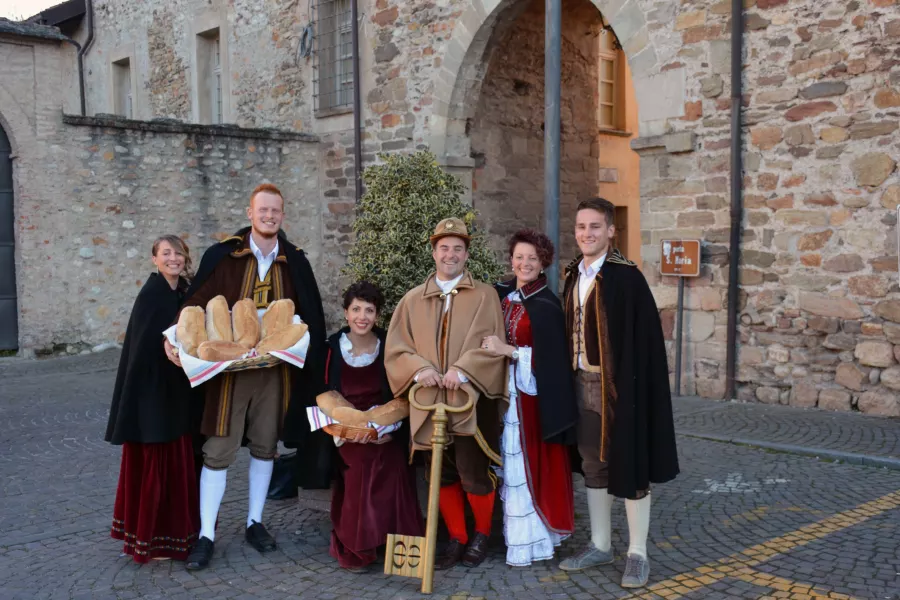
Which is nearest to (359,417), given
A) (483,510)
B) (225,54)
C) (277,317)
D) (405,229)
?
(277,317)

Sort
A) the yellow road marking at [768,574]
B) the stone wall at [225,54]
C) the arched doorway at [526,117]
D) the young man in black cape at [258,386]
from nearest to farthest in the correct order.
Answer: the yellow road marking at [768,574]
the young man in black cape at [258,386]
the arched doorway at [526,117]
the stone wall at [225,54]

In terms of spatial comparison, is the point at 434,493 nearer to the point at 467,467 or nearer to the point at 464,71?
the point at 467,467

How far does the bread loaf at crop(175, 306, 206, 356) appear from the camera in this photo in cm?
408

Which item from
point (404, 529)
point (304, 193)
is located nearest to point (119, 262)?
point (304, 193)

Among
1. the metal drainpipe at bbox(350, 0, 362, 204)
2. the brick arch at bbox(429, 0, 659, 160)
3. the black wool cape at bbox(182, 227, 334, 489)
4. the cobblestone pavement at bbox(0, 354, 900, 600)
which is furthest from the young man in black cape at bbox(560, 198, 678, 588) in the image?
the metal drainpipe at bbox(350, 0, 362, 204)

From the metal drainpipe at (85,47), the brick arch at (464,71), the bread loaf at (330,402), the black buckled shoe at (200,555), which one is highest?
the metal drainpipe at (85,47)

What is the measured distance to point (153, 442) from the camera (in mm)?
4172

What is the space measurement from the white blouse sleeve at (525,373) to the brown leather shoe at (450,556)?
2.77 feet

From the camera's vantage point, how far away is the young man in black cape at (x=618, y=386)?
386cm

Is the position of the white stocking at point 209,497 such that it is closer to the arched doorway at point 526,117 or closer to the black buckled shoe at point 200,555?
the black buckled shoe at point 200,555

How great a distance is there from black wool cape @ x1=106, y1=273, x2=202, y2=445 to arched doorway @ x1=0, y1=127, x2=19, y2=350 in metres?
7.93

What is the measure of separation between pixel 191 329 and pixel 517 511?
5.97ft

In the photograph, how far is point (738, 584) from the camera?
3910mm

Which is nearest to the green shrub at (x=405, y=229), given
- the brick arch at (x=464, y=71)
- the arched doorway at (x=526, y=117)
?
the brick arch at (x=464, y=71)
